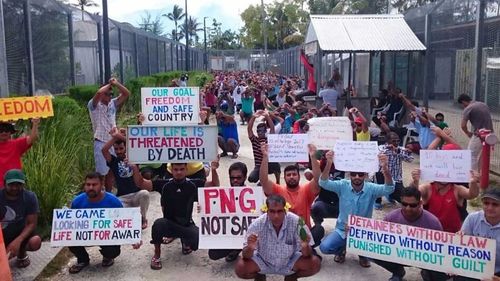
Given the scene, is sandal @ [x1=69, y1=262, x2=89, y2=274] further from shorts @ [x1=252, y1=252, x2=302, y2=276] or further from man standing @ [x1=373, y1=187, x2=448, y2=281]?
man standing @ [x1=373, y1=187, x2=448, y2=281]

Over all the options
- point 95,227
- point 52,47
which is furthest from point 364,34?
point 95,227

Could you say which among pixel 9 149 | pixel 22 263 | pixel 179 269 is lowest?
pixel 179 269

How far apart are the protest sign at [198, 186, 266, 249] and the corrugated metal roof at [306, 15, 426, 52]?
9.34 meters

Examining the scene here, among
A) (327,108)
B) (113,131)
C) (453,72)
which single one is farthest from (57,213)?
(453,72)

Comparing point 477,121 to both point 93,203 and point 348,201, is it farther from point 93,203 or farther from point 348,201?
point 93,203

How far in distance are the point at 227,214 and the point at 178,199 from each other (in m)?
0.85

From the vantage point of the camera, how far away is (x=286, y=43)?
74.2m

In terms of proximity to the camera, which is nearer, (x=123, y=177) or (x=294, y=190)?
(x=294, y=190)

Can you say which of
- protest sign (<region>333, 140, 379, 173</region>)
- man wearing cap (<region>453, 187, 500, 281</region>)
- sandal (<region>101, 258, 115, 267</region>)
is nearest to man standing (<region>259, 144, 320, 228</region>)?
protest sign (<region>333, 140, 379, 173</region>)

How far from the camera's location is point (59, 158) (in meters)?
7.52

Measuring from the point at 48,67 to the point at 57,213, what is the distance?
6.92 meters

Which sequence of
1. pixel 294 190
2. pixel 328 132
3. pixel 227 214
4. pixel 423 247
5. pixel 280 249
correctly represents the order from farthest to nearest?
pixel 328 132 < pixel 294 190 < pixel 227 214 < pixel 423 247 < pixel 280 249

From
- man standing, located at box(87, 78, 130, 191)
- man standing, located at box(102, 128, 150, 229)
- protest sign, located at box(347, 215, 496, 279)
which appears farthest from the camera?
man standing, located at box(87, 78, 130, 191)

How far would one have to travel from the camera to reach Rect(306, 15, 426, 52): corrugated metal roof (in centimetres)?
1477
